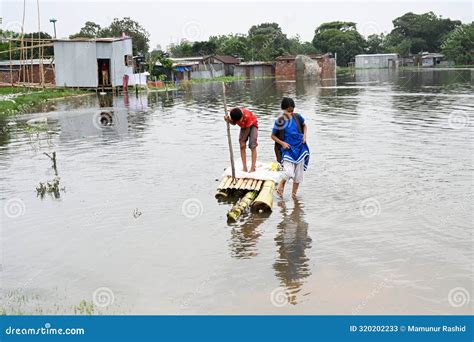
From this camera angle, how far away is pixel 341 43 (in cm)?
10600

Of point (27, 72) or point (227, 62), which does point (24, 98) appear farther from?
point (227, 62)

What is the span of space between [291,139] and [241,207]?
1.41 meters

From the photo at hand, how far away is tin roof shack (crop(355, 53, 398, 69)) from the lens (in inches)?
4048

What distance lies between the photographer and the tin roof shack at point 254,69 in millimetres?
78875

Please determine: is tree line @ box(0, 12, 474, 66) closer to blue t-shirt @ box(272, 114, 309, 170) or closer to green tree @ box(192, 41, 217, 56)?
green tree @ box(192, 41, 217, 56)

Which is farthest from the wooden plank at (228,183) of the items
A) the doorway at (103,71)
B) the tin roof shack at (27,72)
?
the tin roof shack at (27,72)

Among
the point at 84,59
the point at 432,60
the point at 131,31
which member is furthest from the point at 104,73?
the point at 432,60

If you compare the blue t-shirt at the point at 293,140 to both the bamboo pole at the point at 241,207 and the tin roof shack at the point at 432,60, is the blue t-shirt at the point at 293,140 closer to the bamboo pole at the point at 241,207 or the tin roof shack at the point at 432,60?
the bamboo pole at the point at 241,207

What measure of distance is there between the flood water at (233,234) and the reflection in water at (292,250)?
25mm

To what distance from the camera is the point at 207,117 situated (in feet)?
75.8

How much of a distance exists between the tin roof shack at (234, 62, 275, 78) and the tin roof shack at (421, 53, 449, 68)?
37018 mm

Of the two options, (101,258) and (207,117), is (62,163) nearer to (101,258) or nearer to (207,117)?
(101,258)

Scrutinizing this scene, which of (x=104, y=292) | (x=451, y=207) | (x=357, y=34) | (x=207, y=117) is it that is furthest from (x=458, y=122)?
(x=357, y=34)

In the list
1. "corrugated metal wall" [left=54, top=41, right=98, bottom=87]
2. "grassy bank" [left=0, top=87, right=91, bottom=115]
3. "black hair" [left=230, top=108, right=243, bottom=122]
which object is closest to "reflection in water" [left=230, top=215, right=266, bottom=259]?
"black hair" [left=230, top=108, right=243, bottom=122]
